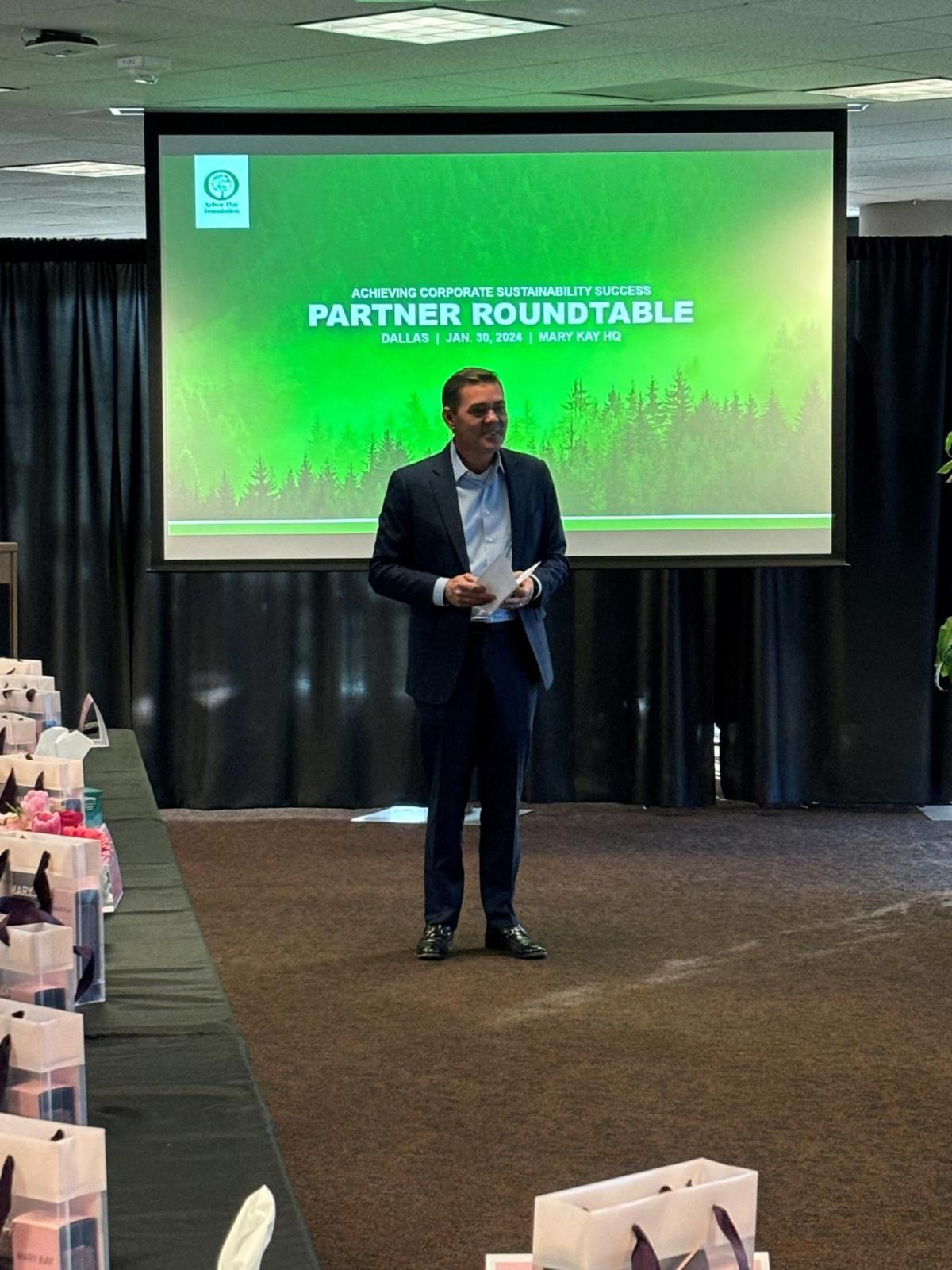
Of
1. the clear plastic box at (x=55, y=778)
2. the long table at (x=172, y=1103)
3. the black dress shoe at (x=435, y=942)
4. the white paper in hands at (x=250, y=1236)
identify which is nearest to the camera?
the white paper in hands at (x=250, y=1236)

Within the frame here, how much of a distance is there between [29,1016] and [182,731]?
623cm

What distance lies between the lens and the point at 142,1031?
218cm

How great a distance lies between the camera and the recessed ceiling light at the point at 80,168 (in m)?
7.39

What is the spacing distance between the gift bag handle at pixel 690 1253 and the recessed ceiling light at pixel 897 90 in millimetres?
5413

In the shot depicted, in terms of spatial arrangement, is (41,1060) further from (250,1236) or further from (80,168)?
(80,168)

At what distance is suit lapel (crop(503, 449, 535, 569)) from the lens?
4.60m

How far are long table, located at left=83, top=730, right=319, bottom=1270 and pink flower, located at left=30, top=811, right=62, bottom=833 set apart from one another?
21 centimetres

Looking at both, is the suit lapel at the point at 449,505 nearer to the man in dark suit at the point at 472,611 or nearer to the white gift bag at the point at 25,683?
the man in dark suit at the point at 472,611

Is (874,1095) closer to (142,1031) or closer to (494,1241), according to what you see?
(494,1241)

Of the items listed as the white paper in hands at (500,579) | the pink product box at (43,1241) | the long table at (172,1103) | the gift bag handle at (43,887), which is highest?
the white paper in hands at (500,579)

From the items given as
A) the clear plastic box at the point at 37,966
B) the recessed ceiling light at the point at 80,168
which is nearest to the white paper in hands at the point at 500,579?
the clear plastic box at the point at 37,966

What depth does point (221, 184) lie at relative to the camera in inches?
242

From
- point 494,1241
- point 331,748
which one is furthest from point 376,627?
point 494,1241

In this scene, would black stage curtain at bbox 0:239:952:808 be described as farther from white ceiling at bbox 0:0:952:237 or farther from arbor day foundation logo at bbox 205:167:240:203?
arbor day foundation logo at bbox 205:167:240:203
